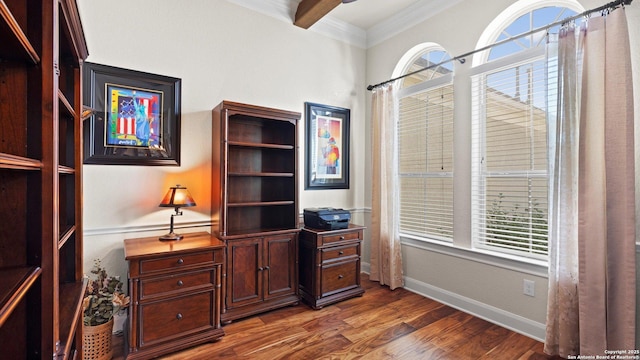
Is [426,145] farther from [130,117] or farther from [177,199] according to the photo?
[130,117]

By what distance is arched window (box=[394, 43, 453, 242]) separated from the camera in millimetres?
3125

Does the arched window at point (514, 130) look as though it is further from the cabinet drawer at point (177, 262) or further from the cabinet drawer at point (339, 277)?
the cabinet drawer at point (177, 262)

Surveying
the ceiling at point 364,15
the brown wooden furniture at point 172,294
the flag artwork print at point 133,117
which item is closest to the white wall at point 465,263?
the ceiling at point 364,15

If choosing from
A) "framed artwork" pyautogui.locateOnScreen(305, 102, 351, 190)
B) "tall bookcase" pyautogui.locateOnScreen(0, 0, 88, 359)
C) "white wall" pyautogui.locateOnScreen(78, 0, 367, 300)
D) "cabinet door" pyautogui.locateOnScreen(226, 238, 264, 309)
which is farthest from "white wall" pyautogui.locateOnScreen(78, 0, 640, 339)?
"tall bookcase" pyautogui.locateOnScreen(0, 0, 88, 359)

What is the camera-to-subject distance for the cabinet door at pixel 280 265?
279cm

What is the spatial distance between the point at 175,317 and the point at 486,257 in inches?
102

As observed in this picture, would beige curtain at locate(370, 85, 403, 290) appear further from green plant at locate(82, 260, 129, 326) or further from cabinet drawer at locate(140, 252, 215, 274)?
green plant at locate(82, 260, 129, 326)

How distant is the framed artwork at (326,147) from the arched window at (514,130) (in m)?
1.52

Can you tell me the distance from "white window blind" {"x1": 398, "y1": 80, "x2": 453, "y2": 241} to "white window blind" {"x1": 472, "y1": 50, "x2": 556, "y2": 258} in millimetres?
313

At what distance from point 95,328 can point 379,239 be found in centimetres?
270

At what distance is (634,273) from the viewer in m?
1.81

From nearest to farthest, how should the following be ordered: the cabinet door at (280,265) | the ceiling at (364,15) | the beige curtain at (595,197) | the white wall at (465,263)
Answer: the beige curtain at (595,197) → the white wall at (465,263) → the cabinet door at (280,265) → the ceiling at (364,15)

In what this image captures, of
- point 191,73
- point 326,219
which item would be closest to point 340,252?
point 326,219

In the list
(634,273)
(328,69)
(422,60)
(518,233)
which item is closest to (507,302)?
(518,233)
